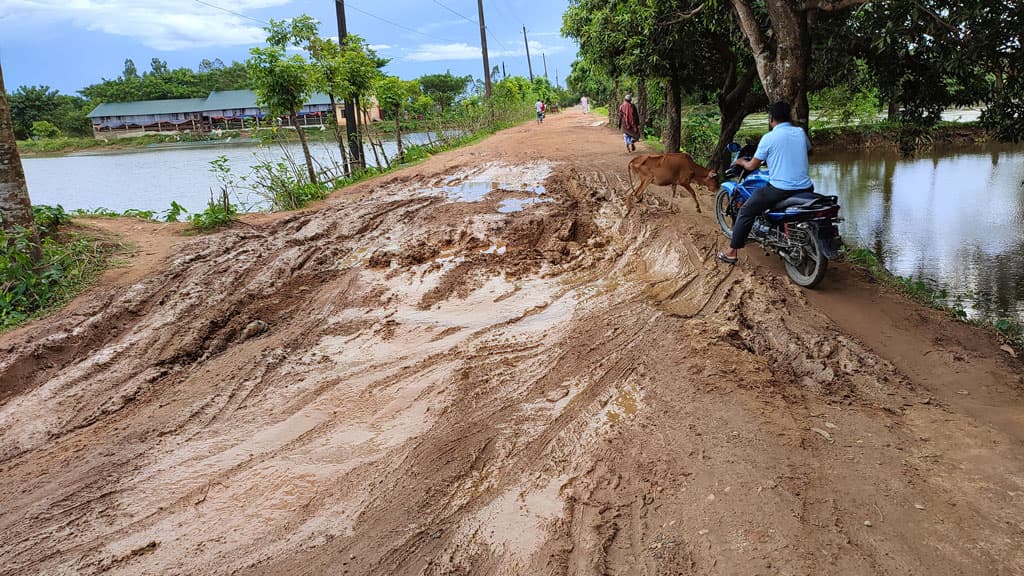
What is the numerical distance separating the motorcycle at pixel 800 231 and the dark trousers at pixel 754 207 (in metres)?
0.07

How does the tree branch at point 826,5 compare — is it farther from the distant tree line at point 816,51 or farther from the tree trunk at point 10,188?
the tree trunk at point 10,188

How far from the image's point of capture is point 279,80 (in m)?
12.6

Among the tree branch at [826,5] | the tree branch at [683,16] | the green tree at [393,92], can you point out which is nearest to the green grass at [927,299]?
the tree branch at [826,5]

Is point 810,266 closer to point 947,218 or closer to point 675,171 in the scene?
point 675,171

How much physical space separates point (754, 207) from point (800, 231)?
462mm

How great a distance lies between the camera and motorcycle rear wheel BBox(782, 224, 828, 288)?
17.5 ft

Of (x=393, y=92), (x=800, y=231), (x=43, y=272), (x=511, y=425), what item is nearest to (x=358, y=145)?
(x=393, y=92)

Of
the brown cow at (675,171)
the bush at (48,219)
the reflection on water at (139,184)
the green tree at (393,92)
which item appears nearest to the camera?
the bush at (48,219)

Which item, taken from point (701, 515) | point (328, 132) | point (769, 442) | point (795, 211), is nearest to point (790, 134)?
point (795, 211)

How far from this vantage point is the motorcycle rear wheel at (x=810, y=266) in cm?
534

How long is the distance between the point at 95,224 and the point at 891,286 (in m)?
10.5

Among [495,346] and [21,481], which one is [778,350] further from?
[21,481]

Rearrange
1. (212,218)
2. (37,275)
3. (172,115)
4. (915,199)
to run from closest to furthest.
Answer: (37,275), (212,218), (915,199), (172,115)

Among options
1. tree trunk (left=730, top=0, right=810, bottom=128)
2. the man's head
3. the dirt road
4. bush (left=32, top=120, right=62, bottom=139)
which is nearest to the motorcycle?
the dirt road
